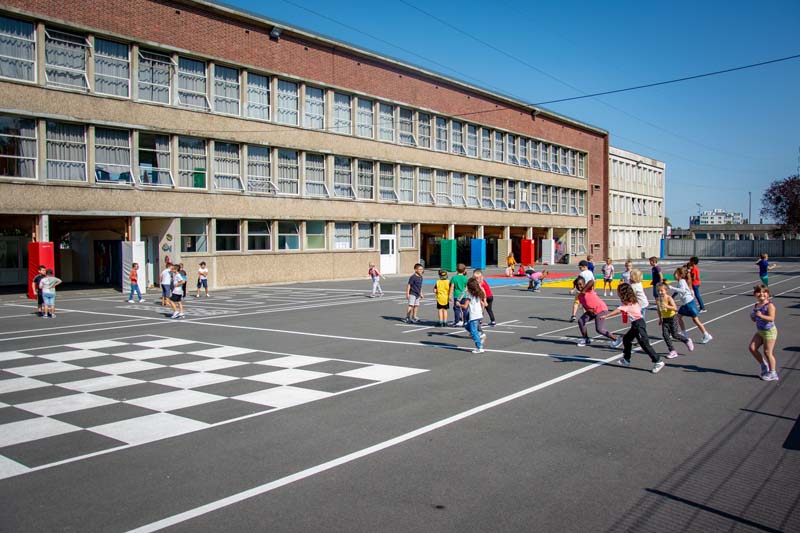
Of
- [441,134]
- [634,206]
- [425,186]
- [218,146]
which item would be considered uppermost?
[441,134]

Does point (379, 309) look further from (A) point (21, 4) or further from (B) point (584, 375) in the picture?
(A) point (21, 4)

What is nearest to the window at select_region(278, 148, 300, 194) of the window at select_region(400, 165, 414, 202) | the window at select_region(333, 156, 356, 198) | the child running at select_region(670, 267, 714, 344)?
the window at select_region(333, 156, 356, 198)

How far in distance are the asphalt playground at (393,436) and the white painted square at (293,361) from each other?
0.20ft

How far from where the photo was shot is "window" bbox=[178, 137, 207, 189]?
3409cm

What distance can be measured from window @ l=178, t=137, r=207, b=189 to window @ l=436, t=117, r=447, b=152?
70.3 ft

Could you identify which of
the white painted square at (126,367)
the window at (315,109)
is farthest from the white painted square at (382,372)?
the window at (315,109)

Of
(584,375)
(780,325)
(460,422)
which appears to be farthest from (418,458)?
(780,325)

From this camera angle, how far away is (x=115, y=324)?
1912 cm

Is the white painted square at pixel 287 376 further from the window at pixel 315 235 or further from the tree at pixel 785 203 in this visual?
the tree at pixel 785 203

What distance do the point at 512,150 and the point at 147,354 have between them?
50997 mm

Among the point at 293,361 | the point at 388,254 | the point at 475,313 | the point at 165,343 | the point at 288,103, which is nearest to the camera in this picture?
the point at 293,361

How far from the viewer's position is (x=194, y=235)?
34.8 meters

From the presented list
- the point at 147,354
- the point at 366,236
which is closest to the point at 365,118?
the point at 366,236

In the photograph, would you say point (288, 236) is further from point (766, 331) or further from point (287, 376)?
point (766, 331)
